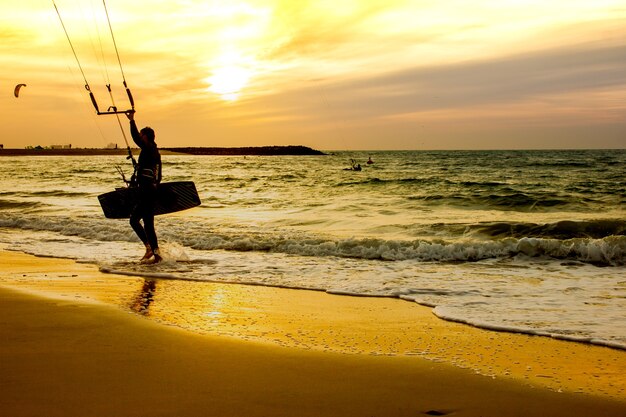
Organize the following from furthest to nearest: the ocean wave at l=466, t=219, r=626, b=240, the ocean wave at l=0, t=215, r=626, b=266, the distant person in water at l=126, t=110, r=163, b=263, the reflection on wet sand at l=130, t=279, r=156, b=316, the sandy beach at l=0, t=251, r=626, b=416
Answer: the ocean wave at l=466, t=219, r=626, b=240 → the ocean wave at l=0, t=215, r=626, b=266 → the distant person in water at l=126, t=110, r=163, b=263 → the reflection on wet sand at l=130, t=279, r=156, b=316 → the sandy beach at l=0, t=251, r=626, b=416

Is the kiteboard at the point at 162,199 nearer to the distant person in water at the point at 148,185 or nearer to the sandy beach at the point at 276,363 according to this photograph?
the distant person in water at the point at 148,185

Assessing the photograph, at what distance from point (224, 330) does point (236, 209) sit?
56.5 ft

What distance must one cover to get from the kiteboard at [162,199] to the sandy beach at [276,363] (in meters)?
4.58

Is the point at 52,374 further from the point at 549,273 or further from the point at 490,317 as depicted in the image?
the point at 549,273

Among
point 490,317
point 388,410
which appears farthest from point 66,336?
point 490,317

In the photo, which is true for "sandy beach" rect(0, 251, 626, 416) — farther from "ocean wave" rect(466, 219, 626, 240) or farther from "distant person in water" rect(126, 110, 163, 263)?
"ocean wave" rect(466, 219, 626, 240)

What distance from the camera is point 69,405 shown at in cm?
396

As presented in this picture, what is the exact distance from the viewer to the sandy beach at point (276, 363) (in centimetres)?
411

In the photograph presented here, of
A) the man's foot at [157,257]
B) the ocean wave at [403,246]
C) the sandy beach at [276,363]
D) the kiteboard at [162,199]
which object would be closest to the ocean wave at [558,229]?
the ocean wave at [403,246]

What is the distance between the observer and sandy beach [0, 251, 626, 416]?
4109 mm

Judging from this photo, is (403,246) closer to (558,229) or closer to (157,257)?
(157,257)

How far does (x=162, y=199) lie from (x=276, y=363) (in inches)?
302

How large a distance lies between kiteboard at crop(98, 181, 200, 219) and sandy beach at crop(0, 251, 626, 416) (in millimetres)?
4579

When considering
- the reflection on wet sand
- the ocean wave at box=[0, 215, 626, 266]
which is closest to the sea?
the ocean wave at box=[0, 215, 626, 266]
